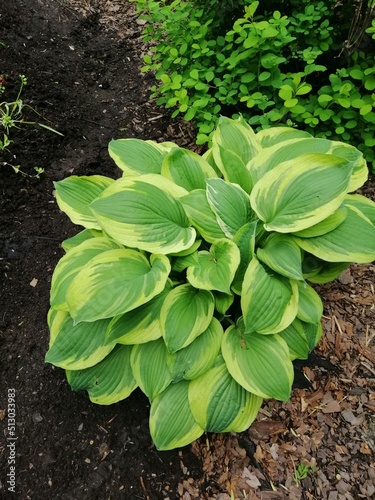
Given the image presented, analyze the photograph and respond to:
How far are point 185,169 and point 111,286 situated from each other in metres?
0.60

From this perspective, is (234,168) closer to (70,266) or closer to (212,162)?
(212,162)

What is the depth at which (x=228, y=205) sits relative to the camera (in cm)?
150

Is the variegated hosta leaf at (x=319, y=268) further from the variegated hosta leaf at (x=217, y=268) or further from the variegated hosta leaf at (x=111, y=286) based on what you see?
the variegated hosta leaf at (x=111, y=286)

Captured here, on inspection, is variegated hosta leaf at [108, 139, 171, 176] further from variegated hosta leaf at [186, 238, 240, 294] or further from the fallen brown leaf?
the fallen brown leaf

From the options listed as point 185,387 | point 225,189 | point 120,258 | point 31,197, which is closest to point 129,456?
point 185,387

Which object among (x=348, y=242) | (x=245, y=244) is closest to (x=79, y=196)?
(x=245, y=244)

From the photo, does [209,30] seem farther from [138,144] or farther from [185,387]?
[185,387]

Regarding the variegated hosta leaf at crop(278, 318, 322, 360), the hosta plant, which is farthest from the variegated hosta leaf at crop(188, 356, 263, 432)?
the variegated hosta leaf at crop(278, 318, 322, 360)

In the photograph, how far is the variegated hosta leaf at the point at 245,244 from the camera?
4.68ft

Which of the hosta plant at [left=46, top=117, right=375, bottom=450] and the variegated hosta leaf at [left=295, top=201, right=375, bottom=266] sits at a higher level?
the variegated hosta leaf at [left=295, top=201, right=375, bottom=266]

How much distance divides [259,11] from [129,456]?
2471mm

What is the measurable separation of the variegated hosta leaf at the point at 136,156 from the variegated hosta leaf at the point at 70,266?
1.10 ft

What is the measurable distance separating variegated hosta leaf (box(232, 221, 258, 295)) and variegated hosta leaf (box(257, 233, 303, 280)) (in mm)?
44

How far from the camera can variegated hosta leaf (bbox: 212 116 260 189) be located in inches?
63.6
